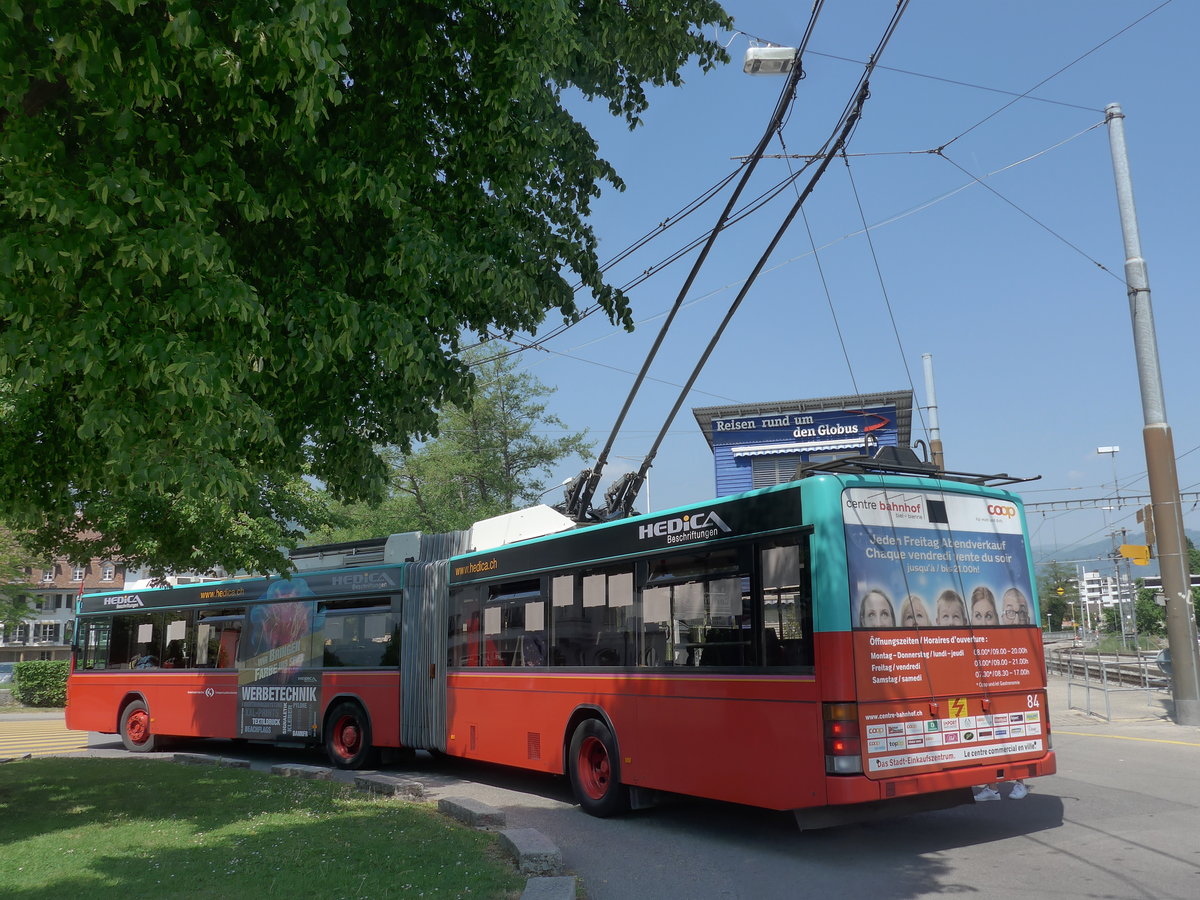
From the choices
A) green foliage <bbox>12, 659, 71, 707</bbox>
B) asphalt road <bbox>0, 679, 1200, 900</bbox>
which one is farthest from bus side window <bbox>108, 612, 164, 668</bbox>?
green foliage <bbox>12, 659, 71, 707</bbox>

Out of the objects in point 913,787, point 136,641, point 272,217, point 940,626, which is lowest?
point 913,787

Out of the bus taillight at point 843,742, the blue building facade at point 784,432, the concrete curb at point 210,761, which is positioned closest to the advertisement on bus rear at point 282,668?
the concrete curb at point 210,761

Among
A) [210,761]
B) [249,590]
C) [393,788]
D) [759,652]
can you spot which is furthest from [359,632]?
[759,652]

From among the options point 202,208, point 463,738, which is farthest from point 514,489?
point 202,208

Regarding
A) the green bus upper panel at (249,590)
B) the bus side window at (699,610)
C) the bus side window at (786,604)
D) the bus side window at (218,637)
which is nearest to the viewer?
the bus side window at (786,604)

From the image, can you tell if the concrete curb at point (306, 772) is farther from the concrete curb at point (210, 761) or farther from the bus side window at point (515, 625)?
the bus side window at point (515, 625)

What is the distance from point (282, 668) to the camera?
1616cm

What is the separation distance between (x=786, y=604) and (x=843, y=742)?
3.77 ft

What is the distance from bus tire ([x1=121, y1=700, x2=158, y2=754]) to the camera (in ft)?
61.0

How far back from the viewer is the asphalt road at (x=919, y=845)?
7.13 m

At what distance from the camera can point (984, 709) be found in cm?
850

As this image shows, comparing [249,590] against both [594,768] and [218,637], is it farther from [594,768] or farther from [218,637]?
[594,768]

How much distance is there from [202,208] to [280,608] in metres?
11.3

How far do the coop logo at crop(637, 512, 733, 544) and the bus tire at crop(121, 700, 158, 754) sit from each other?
12556mm
